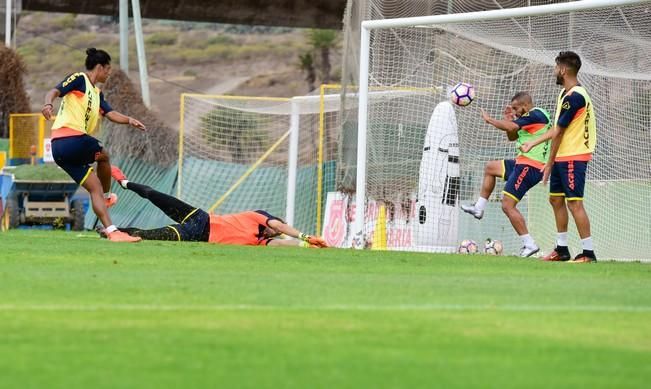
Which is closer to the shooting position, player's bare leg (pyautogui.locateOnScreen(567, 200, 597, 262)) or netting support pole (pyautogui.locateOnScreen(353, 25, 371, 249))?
player's bare leg (pyautogui.locateOnScreen(567, 200, 597, 262))

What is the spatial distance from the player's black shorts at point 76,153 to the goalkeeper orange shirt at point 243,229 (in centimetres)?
171

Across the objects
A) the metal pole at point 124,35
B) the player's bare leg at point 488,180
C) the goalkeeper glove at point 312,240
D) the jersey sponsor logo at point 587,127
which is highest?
the metal pole at point 124,35

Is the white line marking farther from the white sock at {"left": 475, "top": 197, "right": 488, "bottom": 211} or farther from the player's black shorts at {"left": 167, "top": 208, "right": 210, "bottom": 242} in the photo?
the player's black shorts at {"left": 167, "top": 208, "right": 210, "bottom": 242}

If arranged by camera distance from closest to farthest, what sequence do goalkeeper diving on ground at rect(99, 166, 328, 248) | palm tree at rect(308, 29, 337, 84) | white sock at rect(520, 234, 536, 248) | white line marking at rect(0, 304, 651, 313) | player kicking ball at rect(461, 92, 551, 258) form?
white line marking at rect(0, 304, 651, 313) < player kicking ball at rect(461, 92, 551, 258) < white sock at rect(520, 234, 536, 248) < goalkeeper diving on ground at rect(99, 166, 328, 248) < palm tree at rect(308, 29, 337, 84)

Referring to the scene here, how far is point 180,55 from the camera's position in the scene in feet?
308

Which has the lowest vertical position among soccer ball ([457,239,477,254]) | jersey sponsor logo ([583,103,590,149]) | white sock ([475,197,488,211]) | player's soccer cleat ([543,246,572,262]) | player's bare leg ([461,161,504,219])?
soccer ball ([457,239,477,254])

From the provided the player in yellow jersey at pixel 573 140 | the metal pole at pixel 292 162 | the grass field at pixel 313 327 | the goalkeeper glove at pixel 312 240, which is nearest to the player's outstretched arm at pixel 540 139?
the player in yellow jersey at pixel 573 140

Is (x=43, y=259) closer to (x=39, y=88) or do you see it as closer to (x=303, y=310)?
(x=303, y=310)

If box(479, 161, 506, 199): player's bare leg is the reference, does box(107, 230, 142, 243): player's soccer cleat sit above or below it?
below

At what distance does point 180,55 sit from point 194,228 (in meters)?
77.7

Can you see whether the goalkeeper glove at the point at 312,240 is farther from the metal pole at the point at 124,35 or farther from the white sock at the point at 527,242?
the metal pole at the point at 124,35

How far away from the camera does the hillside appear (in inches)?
3248

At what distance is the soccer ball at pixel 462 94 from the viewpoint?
17078 mm

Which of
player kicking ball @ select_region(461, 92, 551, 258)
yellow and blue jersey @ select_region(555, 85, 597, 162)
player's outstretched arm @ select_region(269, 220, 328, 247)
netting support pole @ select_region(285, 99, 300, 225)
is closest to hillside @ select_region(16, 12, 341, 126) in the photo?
netting support pole @ select_region(285, 99, 300, 225)
